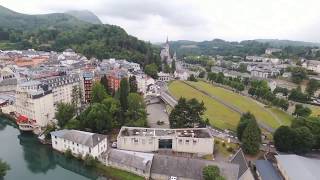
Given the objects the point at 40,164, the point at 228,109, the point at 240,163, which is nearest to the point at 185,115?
the point at 240,163

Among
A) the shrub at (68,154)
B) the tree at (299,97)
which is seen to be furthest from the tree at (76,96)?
the tree at (299,97)

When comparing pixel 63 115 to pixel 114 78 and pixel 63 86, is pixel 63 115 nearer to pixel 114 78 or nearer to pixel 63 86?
pixel 63 86

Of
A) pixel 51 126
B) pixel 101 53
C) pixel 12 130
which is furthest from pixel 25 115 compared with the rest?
pixel 101 53

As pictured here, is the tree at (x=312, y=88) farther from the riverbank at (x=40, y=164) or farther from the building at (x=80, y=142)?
the riverbank at (x=40, y=164)

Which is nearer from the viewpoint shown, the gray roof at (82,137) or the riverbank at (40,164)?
the riverbank at (40,164)

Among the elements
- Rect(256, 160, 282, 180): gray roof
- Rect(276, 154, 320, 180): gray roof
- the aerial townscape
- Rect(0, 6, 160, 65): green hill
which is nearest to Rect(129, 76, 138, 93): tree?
the aerial townscape
